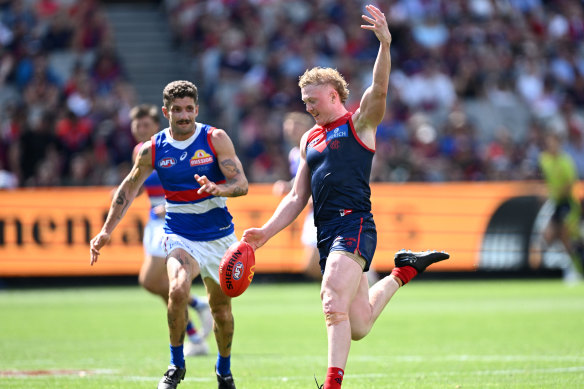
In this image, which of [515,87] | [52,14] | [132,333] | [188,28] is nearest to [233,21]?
[188,28]

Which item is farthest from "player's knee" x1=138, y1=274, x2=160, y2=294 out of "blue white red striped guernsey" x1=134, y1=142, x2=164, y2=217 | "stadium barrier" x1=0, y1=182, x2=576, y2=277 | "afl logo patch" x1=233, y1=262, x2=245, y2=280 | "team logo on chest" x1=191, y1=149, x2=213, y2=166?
"stadium barrier" x1=0, y1=182, x2=576, y2=277

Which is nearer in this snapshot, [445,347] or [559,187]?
[445,347]

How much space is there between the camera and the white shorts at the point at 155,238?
1090 cm

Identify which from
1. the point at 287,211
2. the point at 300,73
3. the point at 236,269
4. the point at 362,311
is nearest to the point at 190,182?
the point at 287,211

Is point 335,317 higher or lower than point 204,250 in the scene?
lower

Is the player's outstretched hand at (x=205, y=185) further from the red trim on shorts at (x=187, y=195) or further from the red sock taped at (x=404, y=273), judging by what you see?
the red sock taped at (x=404, y=273)

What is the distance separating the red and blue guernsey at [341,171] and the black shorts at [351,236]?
5 centimetres

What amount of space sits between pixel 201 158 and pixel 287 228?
11658mm

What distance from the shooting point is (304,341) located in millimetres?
11938

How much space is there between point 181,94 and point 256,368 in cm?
298

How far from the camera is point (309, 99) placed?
7426 millimetres

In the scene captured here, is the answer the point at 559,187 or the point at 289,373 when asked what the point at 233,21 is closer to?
the point at 559,187

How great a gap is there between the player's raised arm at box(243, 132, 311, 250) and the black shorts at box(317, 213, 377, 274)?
310mm

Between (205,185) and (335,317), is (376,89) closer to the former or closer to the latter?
(205,185)
